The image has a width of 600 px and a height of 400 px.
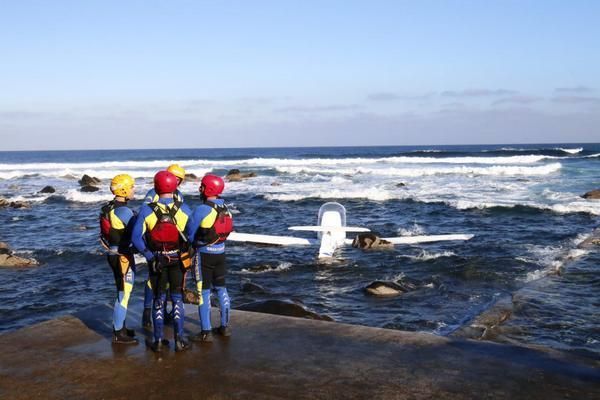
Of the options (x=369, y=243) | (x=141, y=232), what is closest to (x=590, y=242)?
(x=369, y=243)

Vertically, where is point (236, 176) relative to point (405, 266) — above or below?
above

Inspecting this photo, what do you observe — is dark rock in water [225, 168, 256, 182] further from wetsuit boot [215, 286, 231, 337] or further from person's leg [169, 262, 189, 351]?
person's leg [169, 262, 189, 351]

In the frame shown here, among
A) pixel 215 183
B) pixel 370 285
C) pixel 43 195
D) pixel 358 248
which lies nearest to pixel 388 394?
pixel 215 183

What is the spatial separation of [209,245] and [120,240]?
37.0 inches

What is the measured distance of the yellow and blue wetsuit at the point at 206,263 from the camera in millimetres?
5762

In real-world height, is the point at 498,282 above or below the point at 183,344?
below

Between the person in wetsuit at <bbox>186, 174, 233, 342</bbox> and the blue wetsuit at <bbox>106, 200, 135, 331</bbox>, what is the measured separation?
69 centimetres

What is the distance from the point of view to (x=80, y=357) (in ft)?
18.1

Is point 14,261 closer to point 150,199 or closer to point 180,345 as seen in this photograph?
point 150,199

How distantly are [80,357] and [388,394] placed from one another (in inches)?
121

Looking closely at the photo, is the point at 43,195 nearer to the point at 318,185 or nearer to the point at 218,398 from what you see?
the point at 318,185

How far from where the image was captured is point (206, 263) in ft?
19.7

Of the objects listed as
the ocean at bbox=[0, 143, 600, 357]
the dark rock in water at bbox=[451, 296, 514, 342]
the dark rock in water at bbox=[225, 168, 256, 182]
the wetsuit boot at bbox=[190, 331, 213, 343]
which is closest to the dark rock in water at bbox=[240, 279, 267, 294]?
the ocean at bbox=[0, 143, 600, 357]

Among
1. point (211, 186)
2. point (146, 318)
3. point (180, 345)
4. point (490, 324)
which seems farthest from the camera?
point (490, 324)
